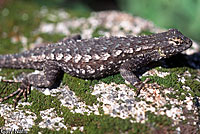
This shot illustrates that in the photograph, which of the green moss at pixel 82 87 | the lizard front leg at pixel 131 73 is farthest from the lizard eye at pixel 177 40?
the green moss at pixel 82 87

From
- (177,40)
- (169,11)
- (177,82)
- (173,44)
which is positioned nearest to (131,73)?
(177,82)

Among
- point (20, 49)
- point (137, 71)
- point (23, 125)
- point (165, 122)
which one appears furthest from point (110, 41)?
point (20, 49)

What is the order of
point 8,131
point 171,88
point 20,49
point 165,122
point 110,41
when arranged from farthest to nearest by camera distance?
point 20,49 → point 110,41 → point 171,88 → point 8,131 → point 165,122

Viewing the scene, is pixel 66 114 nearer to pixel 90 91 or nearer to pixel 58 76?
pixel 90 91

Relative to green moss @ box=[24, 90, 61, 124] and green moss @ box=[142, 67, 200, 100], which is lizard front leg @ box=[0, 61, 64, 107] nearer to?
green moss @ box=[24, 90, 61, 124]

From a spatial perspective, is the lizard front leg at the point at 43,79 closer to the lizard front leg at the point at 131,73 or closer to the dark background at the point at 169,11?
the lizard front leg at the point at 131,73

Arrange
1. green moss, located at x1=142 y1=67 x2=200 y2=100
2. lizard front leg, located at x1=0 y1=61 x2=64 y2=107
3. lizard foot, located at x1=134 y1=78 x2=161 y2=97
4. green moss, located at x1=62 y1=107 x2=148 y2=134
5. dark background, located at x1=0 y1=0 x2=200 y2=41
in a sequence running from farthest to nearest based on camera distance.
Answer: dark background, located at x1=0 y1=0 x2=200 y2=41 < lizard front leg, located at x1=0 y1=61 x2=64 y2=107 < lizard foot, located at x1=134 y1=78 x2=161 y2=97 < green moss, located at x1=142 y1=67 x2=200 y2=100 < green moss, located at x1=62 y1=107 x2=148 y2=134

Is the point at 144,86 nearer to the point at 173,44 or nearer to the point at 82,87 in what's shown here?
the point at 173,44

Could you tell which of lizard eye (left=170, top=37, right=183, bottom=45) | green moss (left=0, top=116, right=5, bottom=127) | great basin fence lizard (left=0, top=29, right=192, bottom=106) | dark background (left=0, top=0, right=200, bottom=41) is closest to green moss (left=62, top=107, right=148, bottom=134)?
great basin fence lizard (left=0, top=29, right=192, bottom=106)
